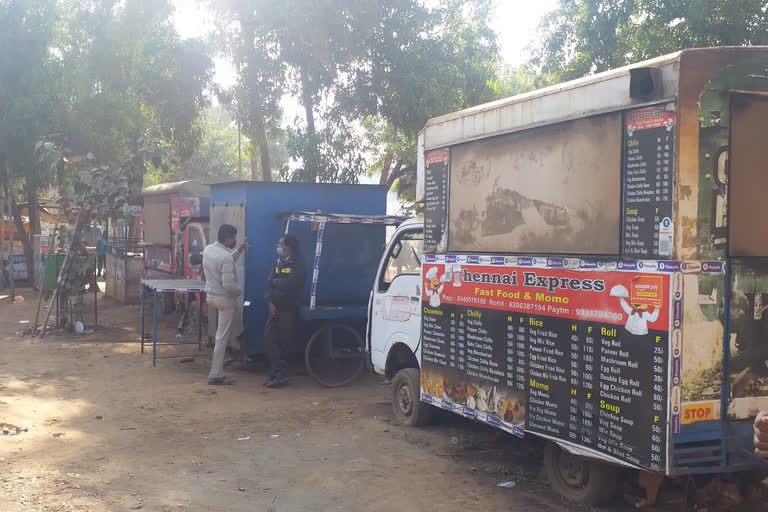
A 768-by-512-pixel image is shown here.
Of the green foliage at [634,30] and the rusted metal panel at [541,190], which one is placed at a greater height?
the green foliage at [634,30]

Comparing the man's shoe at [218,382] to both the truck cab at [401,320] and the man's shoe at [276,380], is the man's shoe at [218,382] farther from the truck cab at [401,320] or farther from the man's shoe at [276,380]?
the truck cab at [401,320]

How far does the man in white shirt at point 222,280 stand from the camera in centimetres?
862

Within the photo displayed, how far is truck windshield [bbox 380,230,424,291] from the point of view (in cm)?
679

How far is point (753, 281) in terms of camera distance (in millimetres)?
4039

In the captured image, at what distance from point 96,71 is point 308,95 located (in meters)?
6.14

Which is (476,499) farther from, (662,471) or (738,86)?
(738,86)

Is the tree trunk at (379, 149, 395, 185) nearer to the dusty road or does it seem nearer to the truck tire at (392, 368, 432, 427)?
the dusty road

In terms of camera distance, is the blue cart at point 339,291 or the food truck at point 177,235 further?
the food truck at point 177,235

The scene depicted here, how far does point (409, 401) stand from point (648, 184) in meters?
3.62

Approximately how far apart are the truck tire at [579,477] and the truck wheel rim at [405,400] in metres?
1.95

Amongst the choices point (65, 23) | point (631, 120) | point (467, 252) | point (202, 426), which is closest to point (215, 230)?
point (202, 426)

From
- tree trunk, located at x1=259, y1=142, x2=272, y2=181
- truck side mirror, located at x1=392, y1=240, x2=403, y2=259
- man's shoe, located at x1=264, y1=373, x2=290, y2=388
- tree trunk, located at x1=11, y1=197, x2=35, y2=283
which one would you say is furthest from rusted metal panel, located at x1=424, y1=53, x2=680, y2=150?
tree trunk, located at x1=11, y1=197, x2=35, y2=283

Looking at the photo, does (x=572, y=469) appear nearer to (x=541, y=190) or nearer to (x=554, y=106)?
(x=541, y=190)

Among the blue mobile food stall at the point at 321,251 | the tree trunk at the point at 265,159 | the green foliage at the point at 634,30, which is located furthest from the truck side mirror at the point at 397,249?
the tree trunk at the point at 265,159
